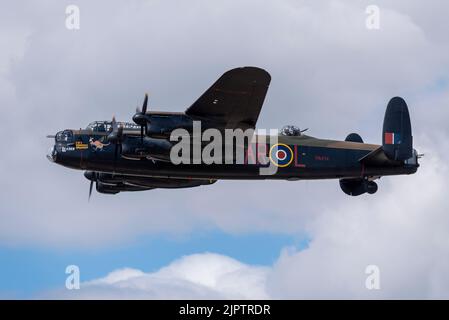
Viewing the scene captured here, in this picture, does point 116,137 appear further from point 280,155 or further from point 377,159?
point 377,159

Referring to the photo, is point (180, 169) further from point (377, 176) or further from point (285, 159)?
point (377, 176)

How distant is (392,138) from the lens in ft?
106

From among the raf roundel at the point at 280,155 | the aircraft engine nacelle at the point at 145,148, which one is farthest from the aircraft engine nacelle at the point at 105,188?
the raf roundel at the point at 280,155

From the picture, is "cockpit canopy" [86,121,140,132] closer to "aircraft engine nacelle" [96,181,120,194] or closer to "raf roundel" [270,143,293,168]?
"aircraft engine nacelle" [96,181,120,194]

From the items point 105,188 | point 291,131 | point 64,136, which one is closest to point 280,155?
point 291,131

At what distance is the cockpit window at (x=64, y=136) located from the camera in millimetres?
30406

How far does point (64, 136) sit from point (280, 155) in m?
6.74

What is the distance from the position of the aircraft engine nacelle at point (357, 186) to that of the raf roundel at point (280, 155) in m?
2.94

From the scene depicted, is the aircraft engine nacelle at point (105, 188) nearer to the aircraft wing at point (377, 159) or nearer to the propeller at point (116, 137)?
the propeller at point (116, 137)

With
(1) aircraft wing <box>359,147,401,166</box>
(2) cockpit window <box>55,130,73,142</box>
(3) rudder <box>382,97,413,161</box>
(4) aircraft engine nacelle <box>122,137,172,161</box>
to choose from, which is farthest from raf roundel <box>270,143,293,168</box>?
(2) cockpit window <box>55,130,73,142</box>

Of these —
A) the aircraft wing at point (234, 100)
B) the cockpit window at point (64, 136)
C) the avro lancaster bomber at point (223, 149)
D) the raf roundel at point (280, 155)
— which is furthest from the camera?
the raf roundel at point (280, 155)

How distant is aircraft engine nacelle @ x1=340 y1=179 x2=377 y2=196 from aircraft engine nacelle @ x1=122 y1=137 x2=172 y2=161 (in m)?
7.04

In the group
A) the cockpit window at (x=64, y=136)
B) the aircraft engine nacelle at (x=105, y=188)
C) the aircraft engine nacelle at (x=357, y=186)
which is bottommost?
the aircraft engine nacelle at (x=357, y=186)
